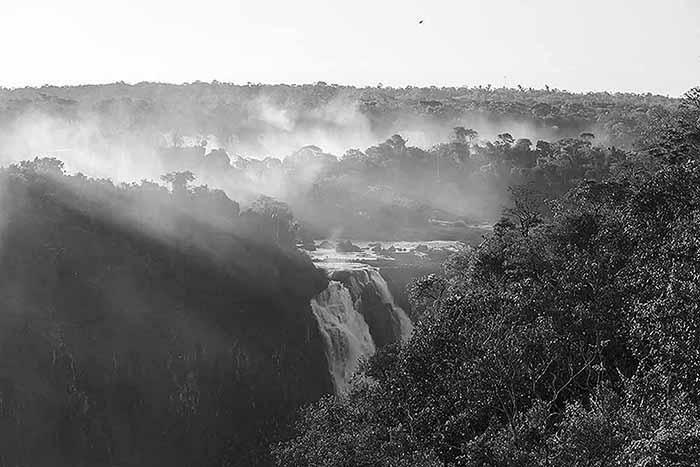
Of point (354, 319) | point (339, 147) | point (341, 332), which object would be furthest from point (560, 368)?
point (339, 147)

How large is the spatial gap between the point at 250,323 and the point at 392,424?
2692cm

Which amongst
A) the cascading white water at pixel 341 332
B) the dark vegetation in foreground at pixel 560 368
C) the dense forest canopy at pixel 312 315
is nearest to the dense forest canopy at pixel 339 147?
the dense forest canopy at pixel 312 315

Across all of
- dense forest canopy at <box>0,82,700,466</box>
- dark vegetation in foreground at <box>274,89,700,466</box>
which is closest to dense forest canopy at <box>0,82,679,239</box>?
dense forest canopy at <box>0,82,700,466</box>

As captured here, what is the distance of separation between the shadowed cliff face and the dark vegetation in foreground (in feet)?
54.1

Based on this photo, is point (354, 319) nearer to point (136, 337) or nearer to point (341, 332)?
point (341, 332)

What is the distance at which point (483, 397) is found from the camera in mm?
21078

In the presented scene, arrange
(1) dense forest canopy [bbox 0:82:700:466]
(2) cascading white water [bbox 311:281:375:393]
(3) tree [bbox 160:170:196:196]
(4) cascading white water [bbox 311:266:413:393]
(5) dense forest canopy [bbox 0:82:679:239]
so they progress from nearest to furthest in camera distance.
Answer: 1. (1) dense forest canopy [bbox 0:82:700:466]
2. (2) cascading white water [bbox 311:281:375:393]
3. (4) cascading white water [bbox 311:266:413:393]
4. (3) tree [bbox 160:170:196:196]
5. (5) dense forest canopy [bbox 0:82:679:239]

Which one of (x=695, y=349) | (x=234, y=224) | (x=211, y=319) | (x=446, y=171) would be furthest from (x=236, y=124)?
(x=695, y=349)

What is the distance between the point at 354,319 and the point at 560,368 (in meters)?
30.2

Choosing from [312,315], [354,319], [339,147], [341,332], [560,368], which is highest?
[339,147]

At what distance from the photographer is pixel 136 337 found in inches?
1726

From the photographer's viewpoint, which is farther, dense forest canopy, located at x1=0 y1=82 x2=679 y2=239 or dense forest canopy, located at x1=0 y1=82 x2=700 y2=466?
dense forest canopy, located at x1=0 y1=82 x2=679 y2=239

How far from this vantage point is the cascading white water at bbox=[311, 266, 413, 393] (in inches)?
1946

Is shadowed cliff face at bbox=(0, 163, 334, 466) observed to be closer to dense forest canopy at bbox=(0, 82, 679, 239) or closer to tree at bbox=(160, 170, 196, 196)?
tree at bbox=(160, 170, 196, 196)
